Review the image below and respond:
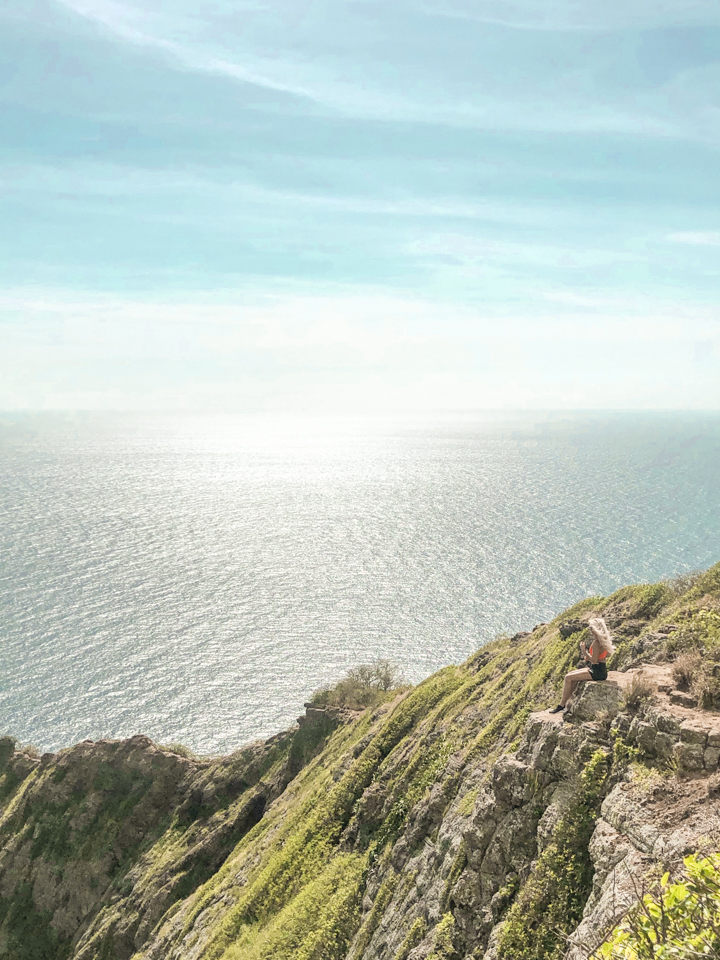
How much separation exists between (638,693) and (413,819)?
13.0 m

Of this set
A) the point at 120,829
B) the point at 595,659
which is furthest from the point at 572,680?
the point at 120,829

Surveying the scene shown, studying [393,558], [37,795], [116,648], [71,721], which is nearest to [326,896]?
[37,795]

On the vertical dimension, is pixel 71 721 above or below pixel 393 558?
below

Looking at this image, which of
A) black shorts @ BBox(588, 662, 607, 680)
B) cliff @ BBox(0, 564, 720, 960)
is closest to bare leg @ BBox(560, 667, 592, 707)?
black shorts @ BBox(588, 662, 607, 680)

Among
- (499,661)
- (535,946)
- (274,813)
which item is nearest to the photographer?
(535,946)

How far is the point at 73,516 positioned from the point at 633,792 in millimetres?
203056

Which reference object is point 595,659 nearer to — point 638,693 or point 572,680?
point 572,680

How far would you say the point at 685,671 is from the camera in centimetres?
1445

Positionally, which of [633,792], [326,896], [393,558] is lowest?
[393,558]

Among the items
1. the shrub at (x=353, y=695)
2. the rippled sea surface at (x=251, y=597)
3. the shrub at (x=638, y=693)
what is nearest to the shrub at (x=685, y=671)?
the shrub at (x=638, y=693)

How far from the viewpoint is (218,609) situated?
410ft

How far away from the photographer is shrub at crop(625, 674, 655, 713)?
45.0ft

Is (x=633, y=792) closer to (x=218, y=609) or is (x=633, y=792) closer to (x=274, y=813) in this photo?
(x=274, y=813)

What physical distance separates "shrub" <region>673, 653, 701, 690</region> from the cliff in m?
0.08
